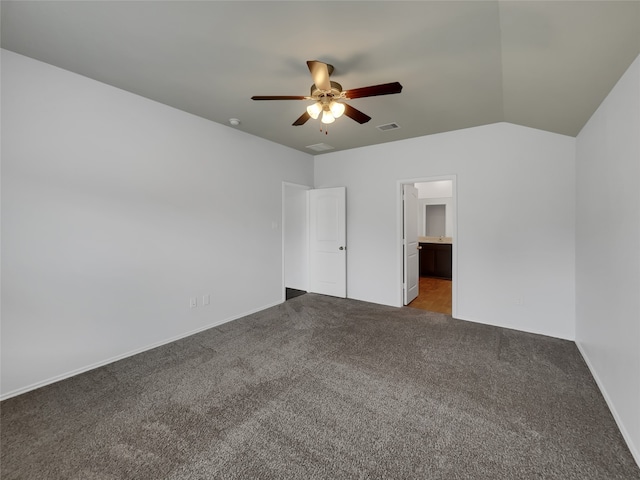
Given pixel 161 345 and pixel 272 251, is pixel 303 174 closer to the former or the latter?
pixel 272 251

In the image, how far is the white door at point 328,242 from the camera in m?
5.05

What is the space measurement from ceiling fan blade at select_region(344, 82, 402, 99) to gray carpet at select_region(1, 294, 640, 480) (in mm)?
2405

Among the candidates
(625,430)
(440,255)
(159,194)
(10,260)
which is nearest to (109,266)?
(10,260)

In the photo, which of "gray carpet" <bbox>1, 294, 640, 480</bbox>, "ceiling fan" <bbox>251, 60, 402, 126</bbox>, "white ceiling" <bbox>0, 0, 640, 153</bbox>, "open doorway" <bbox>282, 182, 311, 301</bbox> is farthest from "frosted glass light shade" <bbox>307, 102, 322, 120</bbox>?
"open doorway" <bbox>282, 182, 311, 301</bbox>

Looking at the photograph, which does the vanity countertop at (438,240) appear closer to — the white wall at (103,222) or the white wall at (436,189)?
the white wall at (436,189)

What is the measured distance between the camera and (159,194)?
3.14 meters

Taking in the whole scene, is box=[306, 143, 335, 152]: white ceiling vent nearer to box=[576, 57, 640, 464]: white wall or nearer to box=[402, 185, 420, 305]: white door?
box=[402, 185, 420, 305]: white door

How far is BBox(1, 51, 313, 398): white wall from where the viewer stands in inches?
88.5

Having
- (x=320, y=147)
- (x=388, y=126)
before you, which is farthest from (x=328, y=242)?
(x=388, y=126)

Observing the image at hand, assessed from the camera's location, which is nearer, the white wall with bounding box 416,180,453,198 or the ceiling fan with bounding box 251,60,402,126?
the ceiling fan with bounding box 251,60,402,126

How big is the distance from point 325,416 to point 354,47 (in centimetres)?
276

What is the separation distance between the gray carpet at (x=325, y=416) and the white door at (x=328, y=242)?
81.1 inches

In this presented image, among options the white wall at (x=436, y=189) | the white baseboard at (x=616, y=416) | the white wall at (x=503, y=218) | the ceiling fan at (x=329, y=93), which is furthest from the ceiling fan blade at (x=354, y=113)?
the white wall at (x=436, y=189)

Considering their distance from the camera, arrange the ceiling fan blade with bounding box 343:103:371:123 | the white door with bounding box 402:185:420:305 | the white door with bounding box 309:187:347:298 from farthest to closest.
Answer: the white door with bounding box 309:187:347:298
the white door with bounding box 402:185:420:305
the ceiling fan blade with bounding box 343:103:371:123
